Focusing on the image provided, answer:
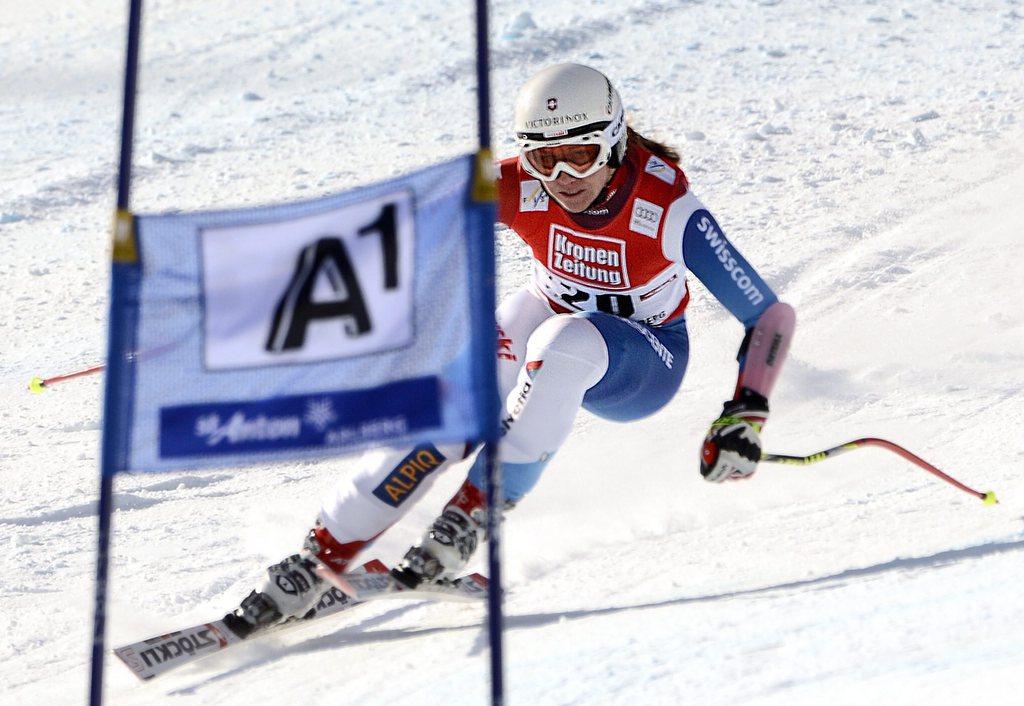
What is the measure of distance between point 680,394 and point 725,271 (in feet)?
6.69

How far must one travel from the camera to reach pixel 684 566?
405cm

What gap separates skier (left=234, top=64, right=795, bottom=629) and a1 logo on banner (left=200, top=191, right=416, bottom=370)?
117 centimetres

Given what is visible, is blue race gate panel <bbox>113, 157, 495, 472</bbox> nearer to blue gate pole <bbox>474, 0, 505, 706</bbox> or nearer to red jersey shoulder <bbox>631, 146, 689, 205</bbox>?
blue gate pole <bbox>474, 0, 505, 706</bbox>

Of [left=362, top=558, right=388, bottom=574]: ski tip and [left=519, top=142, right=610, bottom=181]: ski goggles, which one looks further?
[left=519, top=142, right=610, bottom=181]: ski goggles

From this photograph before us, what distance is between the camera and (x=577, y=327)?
12.7 feet

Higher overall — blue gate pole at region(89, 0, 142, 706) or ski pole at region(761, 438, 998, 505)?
blue gate pole at region(89, 0, 142, 706)

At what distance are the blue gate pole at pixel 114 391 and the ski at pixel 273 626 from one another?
0.87 meters

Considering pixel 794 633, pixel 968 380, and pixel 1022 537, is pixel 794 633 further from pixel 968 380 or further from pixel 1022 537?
pixel 968 380

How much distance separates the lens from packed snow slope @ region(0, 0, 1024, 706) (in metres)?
3.21

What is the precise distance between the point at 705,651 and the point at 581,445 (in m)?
2.53

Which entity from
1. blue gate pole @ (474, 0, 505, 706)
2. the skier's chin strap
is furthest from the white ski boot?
blue gate pole @ (474, 0, 505, 706)

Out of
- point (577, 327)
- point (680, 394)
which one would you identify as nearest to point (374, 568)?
point (577, 327)

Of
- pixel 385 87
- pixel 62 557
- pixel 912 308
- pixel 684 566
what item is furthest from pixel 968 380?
pixel 385 87

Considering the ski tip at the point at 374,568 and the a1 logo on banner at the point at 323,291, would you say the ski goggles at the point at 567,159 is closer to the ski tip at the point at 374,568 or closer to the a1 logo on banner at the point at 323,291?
the ski tip at the point at 374,568
